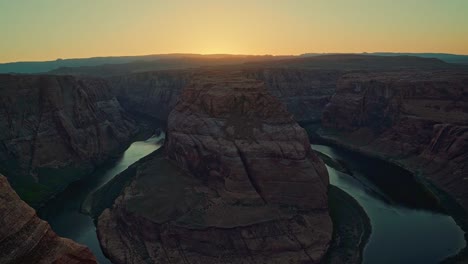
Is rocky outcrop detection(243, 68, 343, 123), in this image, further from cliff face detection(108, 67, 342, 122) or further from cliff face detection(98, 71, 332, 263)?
A: cliff face detection(98, 71, 332, 263)

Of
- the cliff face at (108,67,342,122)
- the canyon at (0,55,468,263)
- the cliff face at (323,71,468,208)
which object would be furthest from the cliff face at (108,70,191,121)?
the cliff face at (323,71,468,208)

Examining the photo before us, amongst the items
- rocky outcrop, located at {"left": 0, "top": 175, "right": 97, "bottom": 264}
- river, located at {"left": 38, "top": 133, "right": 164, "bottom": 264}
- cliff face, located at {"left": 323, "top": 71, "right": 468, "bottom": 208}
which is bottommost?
river, located at {"left": 38, "top": 133, "right": 164, "bottom": 264}

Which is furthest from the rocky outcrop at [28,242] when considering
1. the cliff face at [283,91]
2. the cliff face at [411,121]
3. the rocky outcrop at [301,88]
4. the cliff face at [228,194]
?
the rocky outcrop at [301,88]

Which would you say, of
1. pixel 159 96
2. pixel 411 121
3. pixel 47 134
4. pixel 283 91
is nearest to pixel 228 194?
pixel 47 134

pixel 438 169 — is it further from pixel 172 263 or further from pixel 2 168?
pixel 2 168

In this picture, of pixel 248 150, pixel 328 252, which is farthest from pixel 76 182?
pixel 328 252
